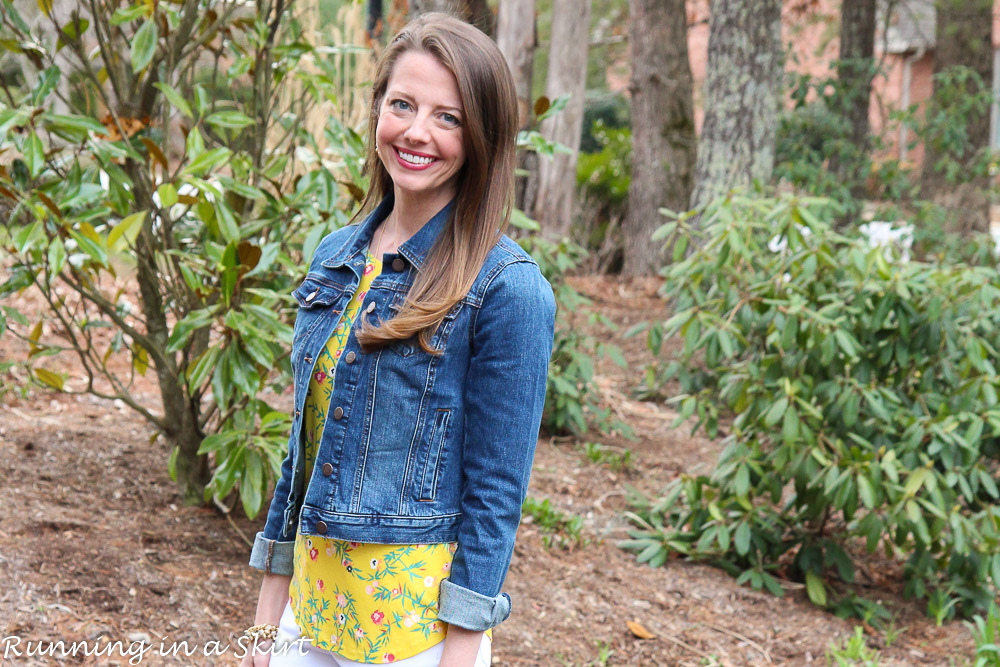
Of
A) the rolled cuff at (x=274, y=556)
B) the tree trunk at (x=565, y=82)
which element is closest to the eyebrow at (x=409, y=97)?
the rolled cuff at (x=274, y=556)

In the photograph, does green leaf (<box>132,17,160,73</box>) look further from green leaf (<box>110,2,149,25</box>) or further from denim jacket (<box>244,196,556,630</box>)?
denim jacket (<box>244,196,556,630</box>)

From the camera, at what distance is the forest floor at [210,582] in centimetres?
241

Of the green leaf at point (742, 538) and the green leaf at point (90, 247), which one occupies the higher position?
the green leaf at point (90, 247)

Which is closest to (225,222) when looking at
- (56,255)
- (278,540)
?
(56,255)

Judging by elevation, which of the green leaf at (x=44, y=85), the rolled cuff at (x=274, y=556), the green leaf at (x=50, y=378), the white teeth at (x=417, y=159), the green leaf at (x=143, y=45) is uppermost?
the green leaf at (x=143, y=45)

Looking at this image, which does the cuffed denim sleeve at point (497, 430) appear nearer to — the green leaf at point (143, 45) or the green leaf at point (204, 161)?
the green leaf at point (204, 161)

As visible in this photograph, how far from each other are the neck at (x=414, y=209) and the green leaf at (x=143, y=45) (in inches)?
47.6

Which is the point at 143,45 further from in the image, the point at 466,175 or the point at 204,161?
the point at 466,175

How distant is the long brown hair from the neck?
1.2 inches

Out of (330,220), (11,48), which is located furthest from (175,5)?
(330,220)

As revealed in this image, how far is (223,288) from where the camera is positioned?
2.21 meters

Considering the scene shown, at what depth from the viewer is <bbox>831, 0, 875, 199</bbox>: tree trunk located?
7.25 metres

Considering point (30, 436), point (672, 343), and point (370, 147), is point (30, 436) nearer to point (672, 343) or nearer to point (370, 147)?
point (370, 147)

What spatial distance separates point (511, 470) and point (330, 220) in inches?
55.9
